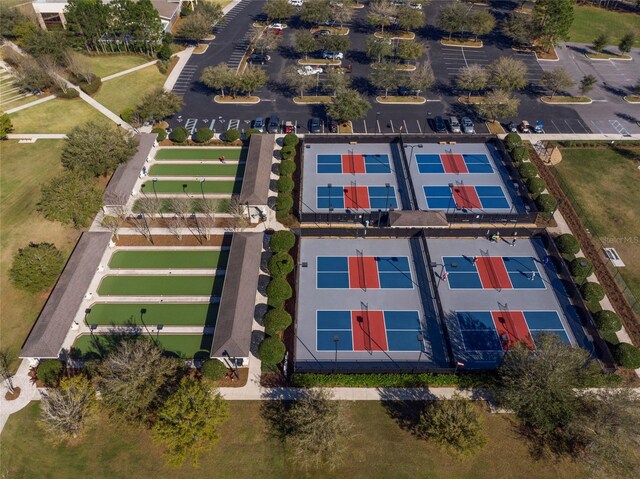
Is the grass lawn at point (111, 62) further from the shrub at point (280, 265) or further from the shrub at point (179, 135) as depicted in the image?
the shrub at point (280, 265)

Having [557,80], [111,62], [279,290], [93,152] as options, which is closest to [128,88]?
[111,62]

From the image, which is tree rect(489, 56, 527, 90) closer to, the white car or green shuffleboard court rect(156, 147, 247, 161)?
the white car

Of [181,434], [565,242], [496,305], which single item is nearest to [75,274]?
[181,434]

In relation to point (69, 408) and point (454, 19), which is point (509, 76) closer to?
point (454, 19)

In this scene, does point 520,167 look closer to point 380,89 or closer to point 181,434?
point 380,89

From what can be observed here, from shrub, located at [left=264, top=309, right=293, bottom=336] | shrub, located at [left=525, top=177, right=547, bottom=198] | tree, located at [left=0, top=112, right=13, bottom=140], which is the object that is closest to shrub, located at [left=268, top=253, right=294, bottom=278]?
shrub, located at [left=264, top=309, right=293, bottom=336]

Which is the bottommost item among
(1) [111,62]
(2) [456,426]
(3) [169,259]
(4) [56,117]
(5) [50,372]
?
(2) [456,426]

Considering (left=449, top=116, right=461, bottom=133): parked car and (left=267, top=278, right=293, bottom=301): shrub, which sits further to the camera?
(left=449, top=116, right=461, bottom=133): parked car
